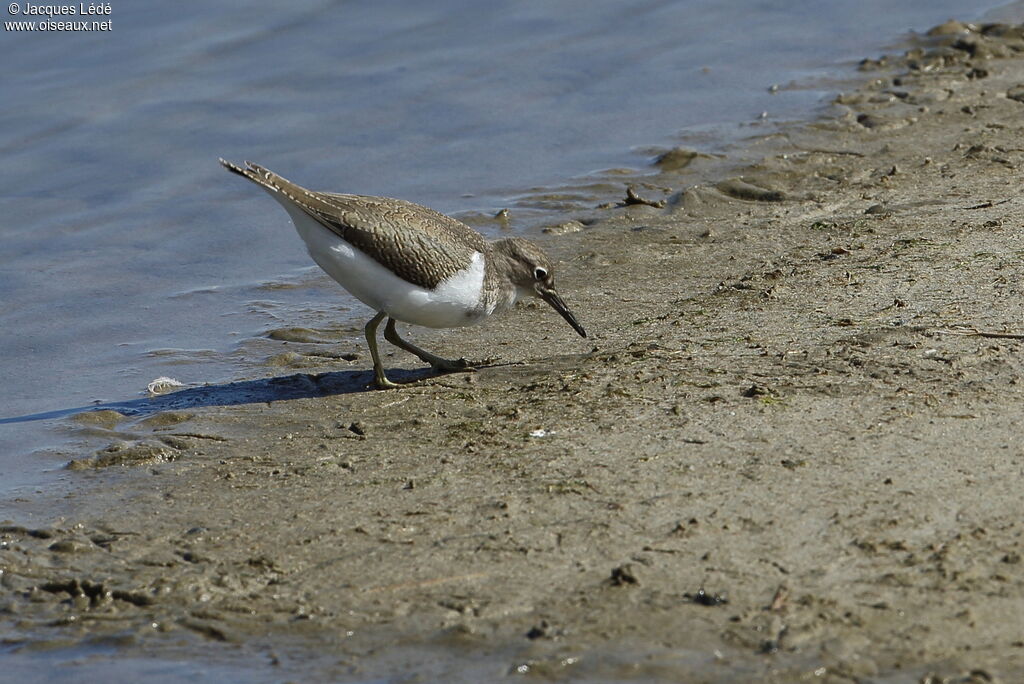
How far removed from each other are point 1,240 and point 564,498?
6672mm

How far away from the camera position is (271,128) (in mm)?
12422

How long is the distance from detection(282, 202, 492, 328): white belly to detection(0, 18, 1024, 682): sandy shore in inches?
16.8

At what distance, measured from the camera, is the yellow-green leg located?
7.74 meters

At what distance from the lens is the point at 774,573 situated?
4.99m

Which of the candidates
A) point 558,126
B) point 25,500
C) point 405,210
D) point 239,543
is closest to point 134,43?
point 558,126

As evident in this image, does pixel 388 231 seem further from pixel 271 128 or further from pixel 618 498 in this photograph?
pixel 271 128

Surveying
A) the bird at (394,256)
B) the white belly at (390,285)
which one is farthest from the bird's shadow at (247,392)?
the white belly at (390,285)

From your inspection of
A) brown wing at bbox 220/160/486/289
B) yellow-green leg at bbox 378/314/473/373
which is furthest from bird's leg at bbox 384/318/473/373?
brown wing at bbox 220/160/486/289

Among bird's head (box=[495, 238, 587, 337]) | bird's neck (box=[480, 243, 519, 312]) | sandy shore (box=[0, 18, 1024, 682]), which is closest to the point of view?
sandy shore (box=[0, 18, 1024, 682])

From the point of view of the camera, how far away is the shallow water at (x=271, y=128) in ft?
29.2

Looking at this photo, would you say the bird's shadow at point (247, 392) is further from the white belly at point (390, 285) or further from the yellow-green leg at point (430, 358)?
the white belly at point (390, 285)

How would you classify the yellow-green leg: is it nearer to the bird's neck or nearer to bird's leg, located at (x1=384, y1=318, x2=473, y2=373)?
bird's leg, located at (x1=384, y1=318, x2=473, y2=373)

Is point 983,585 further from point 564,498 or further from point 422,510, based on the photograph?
point 422,510

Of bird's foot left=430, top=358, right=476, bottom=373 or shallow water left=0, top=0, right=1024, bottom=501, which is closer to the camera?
bird's foot left=430, top=358, right=476, bottom=373
